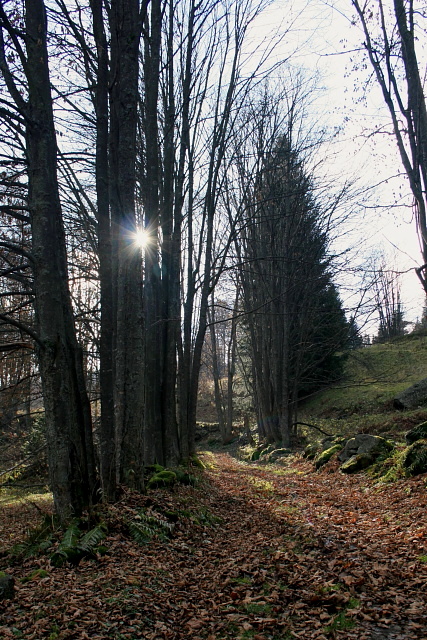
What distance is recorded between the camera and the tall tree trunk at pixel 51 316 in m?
5.40

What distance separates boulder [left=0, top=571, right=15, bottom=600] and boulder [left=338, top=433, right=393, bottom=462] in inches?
301

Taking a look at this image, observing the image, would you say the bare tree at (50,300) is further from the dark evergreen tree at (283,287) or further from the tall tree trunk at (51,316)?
the dark evergreen tree at (283,287)

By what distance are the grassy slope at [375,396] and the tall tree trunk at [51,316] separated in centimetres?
884

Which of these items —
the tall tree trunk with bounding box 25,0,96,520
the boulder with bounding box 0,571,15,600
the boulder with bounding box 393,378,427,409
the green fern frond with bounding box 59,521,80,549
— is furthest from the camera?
the boulder with bounding box 393,378,427,409

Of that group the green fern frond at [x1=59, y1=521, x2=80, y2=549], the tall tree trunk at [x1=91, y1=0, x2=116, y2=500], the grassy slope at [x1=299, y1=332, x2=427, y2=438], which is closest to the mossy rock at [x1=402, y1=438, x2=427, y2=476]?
the grassy slope at [x1=299, y1=332, x2=427, y2=438]

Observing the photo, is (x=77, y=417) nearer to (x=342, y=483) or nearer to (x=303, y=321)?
(x=342, y=483)

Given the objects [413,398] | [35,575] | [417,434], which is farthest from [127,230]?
[413,398]

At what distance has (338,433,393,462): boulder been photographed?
31.7ft

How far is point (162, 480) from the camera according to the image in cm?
723

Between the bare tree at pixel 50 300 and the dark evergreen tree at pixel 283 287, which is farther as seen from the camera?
the dark evergreen tree at pixel 283 287

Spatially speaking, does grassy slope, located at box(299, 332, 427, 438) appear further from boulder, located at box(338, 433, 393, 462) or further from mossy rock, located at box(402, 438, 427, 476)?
mossy rock, located at box(402, 438, 427, 476)

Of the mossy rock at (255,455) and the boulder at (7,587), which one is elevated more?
the boulder at (7,587)

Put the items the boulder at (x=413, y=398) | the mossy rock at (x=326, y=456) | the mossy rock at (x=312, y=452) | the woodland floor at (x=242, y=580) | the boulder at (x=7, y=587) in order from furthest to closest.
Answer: the boulder at (x=413, y=398) < the mossy rock at (x=312, y=452) < the mossy rock at (x=326, y=456) < the boulder at (x=7, y=587) < the woodland floor at (x=242, y=580)

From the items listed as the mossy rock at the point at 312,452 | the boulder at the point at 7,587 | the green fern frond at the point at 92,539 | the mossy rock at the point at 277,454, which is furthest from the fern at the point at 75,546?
the mossy rock at the point at 277,454
